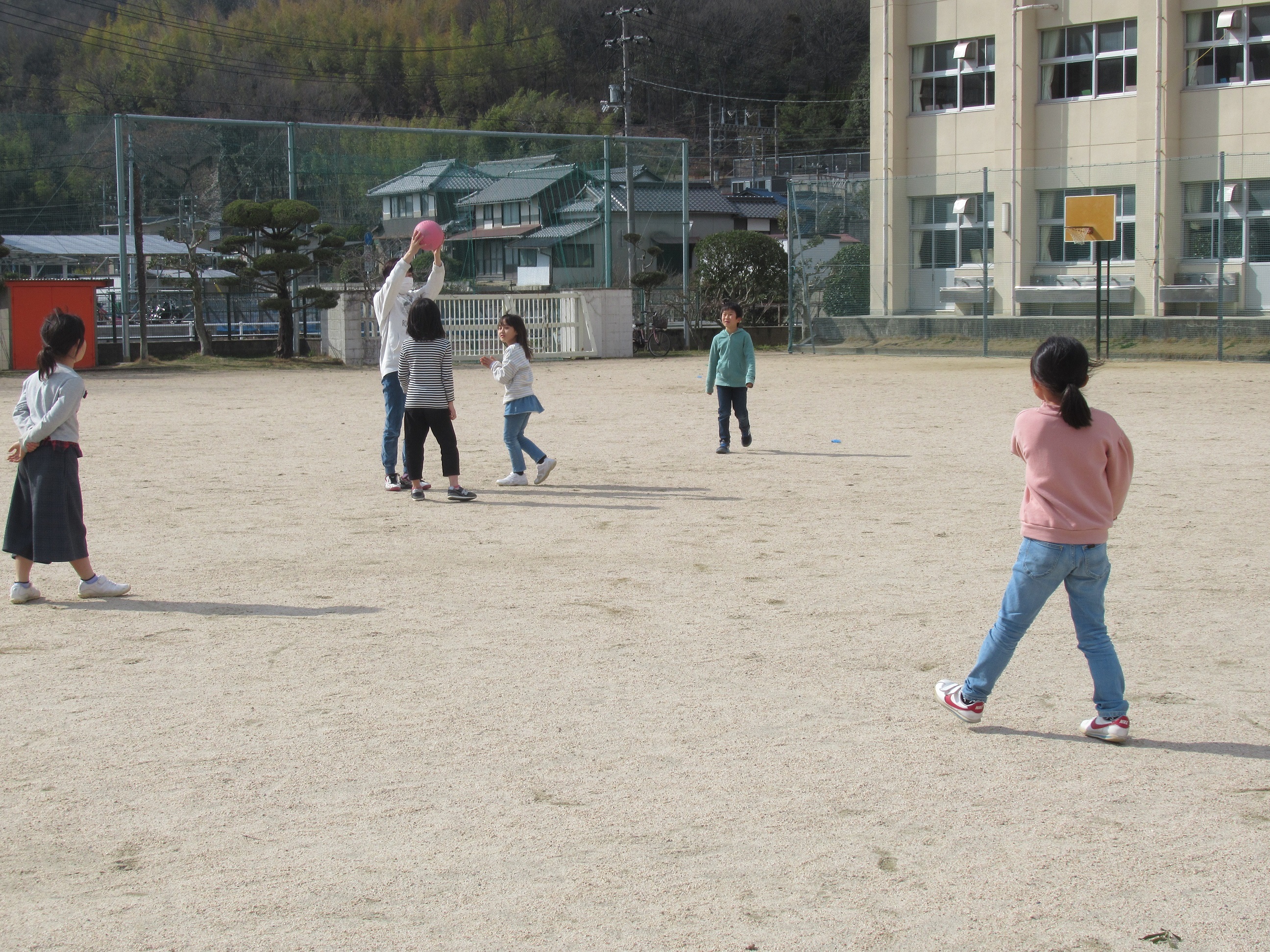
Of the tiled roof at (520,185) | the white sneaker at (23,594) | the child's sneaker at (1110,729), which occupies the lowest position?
the child's sneaker at (1110,729)

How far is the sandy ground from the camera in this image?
3.25 metres

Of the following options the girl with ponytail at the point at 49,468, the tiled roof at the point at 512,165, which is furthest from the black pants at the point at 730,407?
the tiled roof at the point at 512,165

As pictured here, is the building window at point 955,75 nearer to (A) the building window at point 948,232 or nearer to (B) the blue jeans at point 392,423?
(A) the building window at point 948,232

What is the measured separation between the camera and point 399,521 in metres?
8.81

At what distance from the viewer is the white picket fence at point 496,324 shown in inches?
1055

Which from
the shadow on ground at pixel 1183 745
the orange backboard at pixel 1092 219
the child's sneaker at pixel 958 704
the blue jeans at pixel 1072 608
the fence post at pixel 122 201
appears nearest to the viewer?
the shadow on ground at pixel 1183 745

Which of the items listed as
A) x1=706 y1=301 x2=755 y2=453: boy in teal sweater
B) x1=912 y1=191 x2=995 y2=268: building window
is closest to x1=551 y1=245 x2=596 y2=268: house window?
x1=912 y1=191 x2=995 y2=268: building window

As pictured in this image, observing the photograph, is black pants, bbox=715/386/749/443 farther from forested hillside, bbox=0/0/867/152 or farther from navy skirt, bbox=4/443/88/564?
forested hillside, bbox=0/0/867/152

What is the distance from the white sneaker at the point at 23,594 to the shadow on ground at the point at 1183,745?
14.8 feet

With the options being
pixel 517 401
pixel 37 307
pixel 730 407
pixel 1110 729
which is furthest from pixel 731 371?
pixel 37 307

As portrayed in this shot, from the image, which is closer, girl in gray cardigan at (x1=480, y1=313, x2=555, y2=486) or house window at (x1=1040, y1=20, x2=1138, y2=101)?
girl in gray cardigan at (x1=480, y1=313, x2=555, y2=486)

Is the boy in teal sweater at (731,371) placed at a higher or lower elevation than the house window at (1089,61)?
lower

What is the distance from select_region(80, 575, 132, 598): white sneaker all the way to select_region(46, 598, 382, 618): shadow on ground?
4 centimetres

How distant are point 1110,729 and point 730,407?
7850 millimetres
